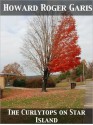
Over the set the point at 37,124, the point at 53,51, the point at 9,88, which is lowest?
the point at 37,124

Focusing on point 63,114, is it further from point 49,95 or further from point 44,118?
point 49,95

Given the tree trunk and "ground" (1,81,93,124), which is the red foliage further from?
"ground" (1,81,93,124)

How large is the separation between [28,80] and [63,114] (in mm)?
2991

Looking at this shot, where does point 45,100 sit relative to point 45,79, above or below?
below

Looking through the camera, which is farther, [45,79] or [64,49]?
[45,79]

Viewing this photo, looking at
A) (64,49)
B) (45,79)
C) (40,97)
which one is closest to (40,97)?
(40,97)

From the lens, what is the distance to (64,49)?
1159 centimetres

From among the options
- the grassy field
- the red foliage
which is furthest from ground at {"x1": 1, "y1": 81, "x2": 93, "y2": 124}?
the red foliage

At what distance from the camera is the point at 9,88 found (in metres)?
10.5

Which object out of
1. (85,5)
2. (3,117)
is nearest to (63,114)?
(3,117)

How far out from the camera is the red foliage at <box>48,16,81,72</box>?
36.2ft

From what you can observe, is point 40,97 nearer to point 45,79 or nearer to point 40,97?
point 40,97

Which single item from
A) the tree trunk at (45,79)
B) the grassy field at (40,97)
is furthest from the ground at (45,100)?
the tree trunk at (45,79)

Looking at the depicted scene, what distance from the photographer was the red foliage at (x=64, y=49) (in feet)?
36.2
